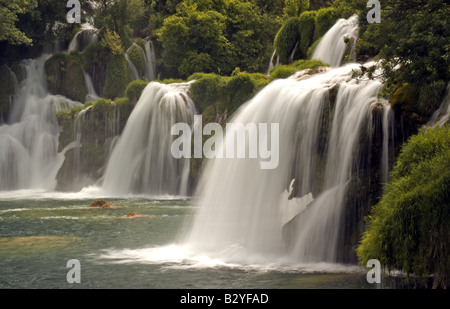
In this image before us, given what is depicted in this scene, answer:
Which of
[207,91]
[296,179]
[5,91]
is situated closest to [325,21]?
[207,91]

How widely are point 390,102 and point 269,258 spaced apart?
459cm

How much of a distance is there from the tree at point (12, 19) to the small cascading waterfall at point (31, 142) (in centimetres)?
376

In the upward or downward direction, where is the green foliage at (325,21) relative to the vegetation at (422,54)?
upward

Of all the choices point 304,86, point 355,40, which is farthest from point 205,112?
point 304,86

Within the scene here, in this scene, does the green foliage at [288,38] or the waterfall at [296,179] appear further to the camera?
the green foliage at [288,38]

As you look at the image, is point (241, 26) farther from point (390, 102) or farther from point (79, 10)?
point (390, 102)

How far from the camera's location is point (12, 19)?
42.7 m

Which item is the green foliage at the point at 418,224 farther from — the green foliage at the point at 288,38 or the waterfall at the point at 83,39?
the waterfall at the point at 83,39

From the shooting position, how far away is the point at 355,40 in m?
25.7

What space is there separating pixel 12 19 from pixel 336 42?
2558 cm

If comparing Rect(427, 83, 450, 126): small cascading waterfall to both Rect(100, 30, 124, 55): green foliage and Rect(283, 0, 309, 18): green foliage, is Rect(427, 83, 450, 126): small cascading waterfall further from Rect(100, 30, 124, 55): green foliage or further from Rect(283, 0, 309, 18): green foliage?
Rect(100, 30, 124, 55): green foliage

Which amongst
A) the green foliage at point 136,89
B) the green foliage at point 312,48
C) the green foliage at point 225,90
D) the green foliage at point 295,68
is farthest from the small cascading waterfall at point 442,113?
the green foliage at point 136,89

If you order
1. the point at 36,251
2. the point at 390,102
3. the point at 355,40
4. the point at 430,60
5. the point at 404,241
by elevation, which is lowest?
the point at 36,251

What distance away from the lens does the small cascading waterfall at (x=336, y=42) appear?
87.3 feet
